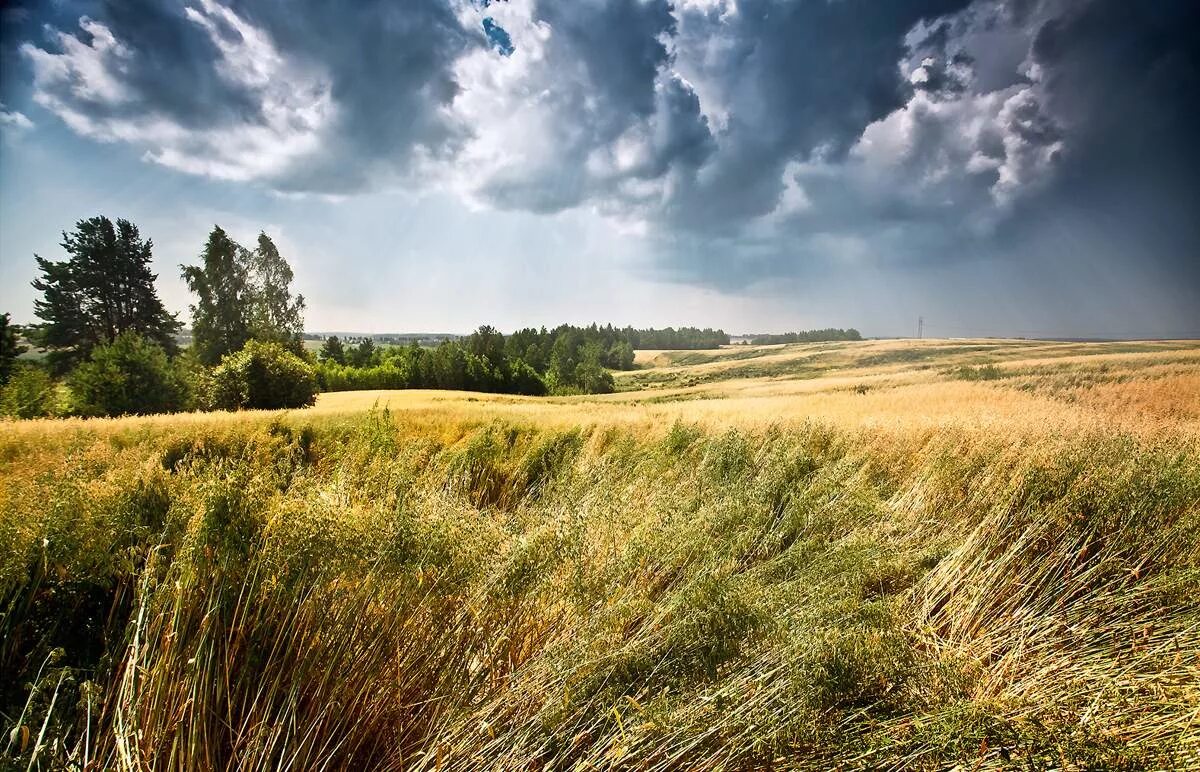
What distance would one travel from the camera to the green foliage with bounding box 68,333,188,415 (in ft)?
66.9

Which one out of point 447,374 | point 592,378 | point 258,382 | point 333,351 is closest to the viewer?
point 258,382

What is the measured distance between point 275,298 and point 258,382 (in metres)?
14.6

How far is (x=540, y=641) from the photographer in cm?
305

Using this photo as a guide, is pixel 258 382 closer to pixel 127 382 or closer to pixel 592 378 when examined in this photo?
pixel 127 382

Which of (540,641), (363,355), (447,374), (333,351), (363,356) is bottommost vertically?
(447,374)

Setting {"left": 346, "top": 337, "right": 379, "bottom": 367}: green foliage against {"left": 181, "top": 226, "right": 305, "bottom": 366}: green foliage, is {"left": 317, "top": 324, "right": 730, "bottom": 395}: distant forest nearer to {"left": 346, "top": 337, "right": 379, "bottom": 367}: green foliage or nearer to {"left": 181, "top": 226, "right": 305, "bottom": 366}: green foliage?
{"left": 346, "top": 337, "right": 379, "bottom": 367}: green foliage

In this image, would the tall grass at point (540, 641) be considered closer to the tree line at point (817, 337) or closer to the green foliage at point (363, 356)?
the tree line at point (817, 337)

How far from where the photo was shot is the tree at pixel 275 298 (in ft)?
100

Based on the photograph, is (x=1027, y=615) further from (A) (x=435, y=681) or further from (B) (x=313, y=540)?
(B) (x=313, y=540)

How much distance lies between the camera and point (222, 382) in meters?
20.1

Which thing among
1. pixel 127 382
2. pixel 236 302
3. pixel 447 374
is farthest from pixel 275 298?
pixel 447 374

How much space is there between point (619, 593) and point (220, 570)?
229 centimetres

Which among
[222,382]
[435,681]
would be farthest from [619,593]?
[222,382]

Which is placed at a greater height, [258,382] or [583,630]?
[258,382]
